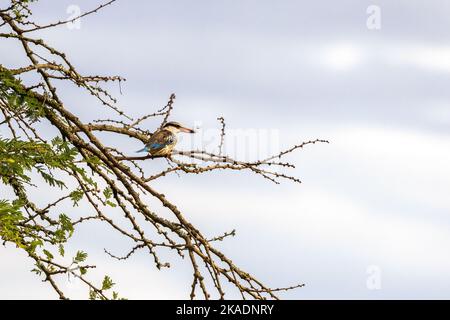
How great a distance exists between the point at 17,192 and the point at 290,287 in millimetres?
2838

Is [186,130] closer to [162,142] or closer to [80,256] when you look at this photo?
[162,142]

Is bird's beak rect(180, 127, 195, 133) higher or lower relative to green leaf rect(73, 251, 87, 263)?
higher

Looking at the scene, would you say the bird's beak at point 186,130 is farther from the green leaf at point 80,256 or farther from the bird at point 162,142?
the green leaf at point 80,256

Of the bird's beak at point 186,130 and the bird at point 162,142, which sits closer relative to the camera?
the bird at point 162,142

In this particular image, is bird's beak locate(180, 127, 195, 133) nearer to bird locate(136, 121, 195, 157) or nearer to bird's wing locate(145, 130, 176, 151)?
bird locate(136, 121, 195, 157)

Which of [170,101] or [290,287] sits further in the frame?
[170,101]

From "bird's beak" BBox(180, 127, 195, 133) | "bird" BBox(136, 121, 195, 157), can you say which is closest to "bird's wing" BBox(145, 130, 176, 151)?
"bird" BBox(136, 121, 195, 157)

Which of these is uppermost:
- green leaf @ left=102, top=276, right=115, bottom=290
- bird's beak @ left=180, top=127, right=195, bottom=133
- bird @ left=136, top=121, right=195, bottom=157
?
bird's beak @ left=180, top=127, right=195, bottom=133

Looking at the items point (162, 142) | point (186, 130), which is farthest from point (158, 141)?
point (186, 130)

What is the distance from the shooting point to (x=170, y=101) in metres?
7.20

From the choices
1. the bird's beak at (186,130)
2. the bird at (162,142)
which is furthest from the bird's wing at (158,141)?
the bird's beak at (186,130)
